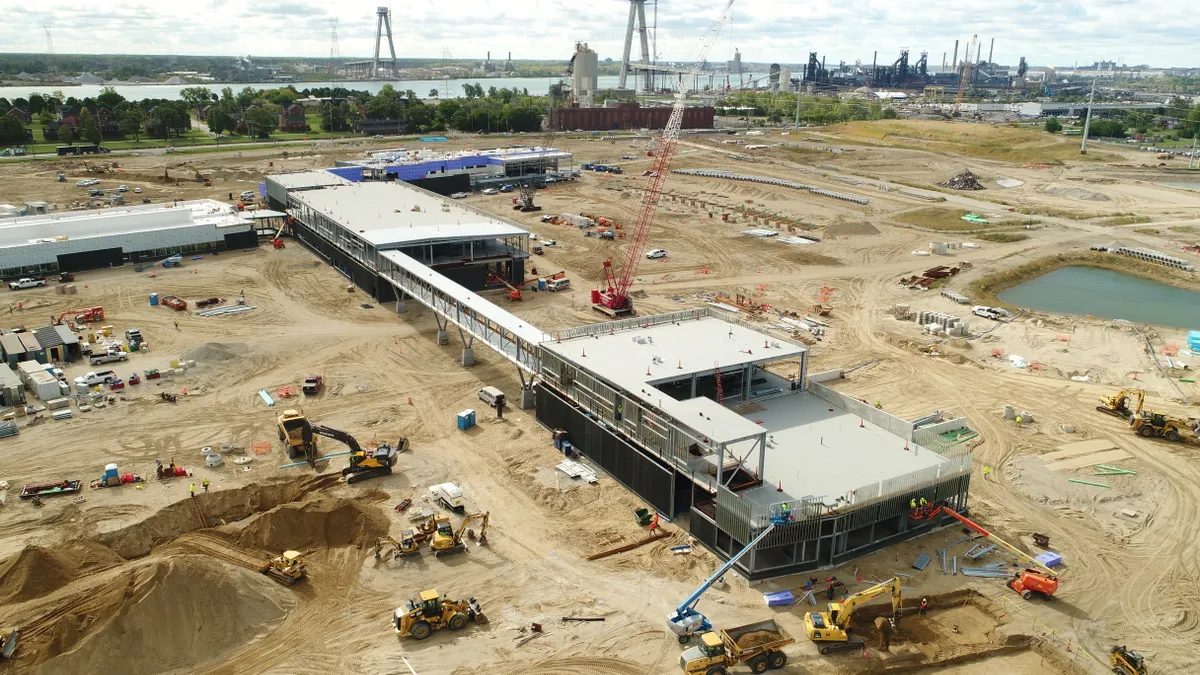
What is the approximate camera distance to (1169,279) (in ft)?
175

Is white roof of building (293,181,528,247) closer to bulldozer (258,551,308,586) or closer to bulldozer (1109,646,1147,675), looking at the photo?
bulldozer (258,551,308,586)

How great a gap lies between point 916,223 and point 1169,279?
1838cm

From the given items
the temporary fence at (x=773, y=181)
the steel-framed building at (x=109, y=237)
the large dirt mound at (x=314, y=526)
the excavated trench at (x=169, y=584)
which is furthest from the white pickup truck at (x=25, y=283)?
the temporary fence at (x=773, y=181)

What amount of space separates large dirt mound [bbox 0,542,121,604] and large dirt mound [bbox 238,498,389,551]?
3.57 metres

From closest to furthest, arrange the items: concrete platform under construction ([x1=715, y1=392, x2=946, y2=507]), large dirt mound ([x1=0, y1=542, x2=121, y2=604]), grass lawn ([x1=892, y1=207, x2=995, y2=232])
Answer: large dirt mound ([x1=0, y1=542, x2=121, y2=604]), concrete platform under construction ([x1=715, y1=392, x2=946, y2=507]), grass lawn ([x1=892, y1=207, x2=995, y2=232])

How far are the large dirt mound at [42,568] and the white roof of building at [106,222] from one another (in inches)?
1425

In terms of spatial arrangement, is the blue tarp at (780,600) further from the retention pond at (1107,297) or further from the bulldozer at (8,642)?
the retention pond at (1107,297)

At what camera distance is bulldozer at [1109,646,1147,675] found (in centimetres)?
1786

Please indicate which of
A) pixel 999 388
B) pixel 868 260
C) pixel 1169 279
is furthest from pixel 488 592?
Result: pixel 1169 279

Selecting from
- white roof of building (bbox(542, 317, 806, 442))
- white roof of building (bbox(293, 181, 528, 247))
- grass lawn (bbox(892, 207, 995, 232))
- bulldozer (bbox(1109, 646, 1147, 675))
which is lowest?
bulldozer (bbox(1109, 646, 1147, 675))

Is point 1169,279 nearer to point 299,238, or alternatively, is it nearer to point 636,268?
point 636,268

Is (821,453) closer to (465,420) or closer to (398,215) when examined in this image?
(465,420)

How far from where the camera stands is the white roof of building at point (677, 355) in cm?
2395

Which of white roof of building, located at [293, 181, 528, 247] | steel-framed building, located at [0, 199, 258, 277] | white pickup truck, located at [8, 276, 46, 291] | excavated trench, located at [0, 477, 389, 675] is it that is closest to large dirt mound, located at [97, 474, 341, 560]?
excavated trench, located at [0, 477, 389, 675]
